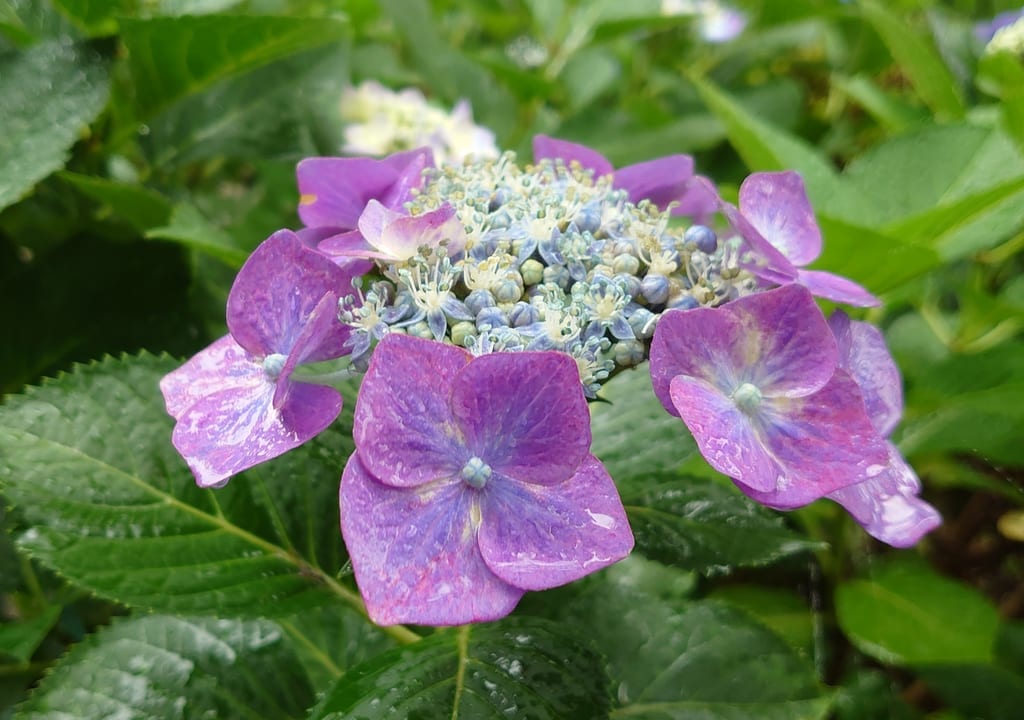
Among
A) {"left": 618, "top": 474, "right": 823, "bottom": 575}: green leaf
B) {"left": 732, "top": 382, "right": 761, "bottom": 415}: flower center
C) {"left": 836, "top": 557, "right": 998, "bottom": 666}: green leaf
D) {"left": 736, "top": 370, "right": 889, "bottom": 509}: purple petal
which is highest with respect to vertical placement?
{"left": 732, "top": 382, "right": 761, "bottom": 415}: flower center

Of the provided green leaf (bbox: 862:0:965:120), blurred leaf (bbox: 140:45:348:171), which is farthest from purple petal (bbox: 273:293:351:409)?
green leaf (bbox: 862:0:965:120)

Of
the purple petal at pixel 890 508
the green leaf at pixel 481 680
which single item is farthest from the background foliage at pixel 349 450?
the purple petal at pixel 890 508

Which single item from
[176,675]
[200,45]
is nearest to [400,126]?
[200,45]

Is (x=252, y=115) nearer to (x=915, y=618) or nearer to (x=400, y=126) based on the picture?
(x=400, y=126)

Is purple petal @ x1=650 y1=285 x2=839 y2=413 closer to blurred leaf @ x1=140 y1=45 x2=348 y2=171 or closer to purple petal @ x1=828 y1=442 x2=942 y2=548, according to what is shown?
purple petal @ x1=828 y1=442 x2=942 y2=548

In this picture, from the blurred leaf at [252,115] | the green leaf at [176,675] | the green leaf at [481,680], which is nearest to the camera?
the green leaf at [481,680]

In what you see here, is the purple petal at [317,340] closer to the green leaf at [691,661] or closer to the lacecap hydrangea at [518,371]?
the lacecap hydrangea at [518,371]

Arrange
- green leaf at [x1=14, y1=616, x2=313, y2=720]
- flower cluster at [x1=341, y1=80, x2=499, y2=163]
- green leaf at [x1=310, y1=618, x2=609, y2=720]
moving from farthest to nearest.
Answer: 1. flower cluster at [x1=341, y1=80, x2=499, y2=163]
2. green leaf at [x1=14, y1=616, x2=313, y2=720]
3. green leaf at [x1=310, y1=618, x2=609, y2=720]
